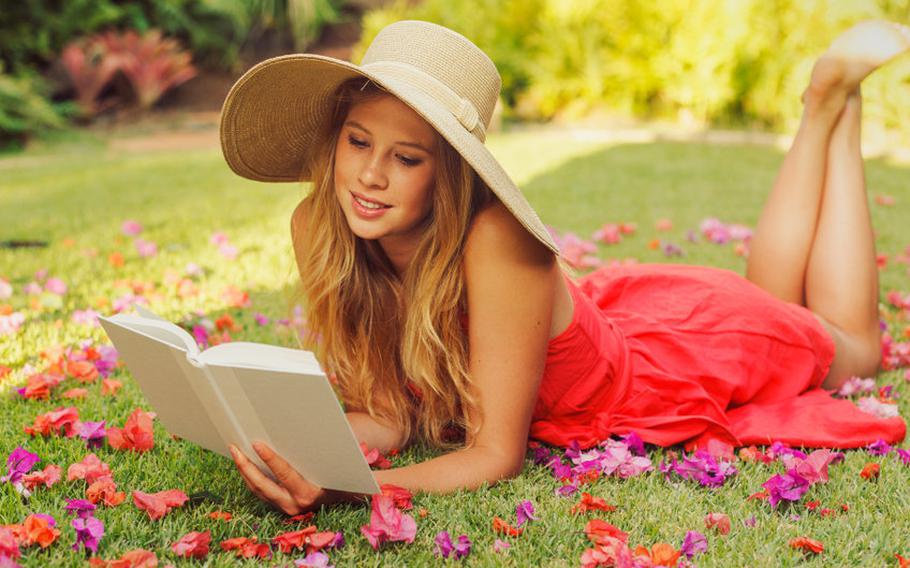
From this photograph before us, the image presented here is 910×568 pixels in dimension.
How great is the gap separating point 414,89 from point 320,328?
0.85 meters

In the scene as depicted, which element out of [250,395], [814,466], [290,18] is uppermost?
[290,18]

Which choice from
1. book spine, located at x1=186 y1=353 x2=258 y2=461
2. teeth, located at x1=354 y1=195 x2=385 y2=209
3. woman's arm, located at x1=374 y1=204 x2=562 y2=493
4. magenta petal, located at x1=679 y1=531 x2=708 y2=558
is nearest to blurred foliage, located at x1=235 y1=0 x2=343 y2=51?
teeth, located at x1=354 y1=195 x2=385 y2=209

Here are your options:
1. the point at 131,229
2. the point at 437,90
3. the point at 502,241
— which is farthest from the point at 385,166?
the point at 131,229

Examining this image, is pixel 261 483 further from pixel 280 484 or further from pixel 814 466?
pixel 814 466

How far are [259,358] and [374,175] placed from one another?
0.58 m

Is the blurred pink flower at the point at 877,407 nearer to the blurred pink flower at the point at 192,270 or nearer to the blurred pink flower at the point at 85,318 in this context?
the blurred pink flower at the point at 85,318

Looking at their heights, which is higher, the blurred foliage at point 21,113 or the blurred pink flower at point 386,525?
the blurred foliage at point 21,113

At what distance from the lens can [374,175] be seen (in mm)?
1962

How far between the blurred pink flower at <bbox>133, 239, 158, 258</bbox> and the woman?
6.71 ft

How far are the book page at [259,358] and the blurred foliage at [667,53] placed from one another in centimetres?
762

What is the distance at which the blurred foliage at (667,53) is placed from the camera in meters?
8.19

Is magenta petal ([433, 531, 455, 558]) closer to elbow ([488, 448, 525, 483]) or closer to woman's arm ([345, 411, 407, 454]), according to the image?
elbow ([488, 448, 525, 483])

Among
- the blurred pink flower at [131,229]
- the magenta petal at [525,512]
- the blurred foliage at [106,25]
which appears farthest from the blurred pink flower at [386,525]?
the blurred foliage at [106,25]

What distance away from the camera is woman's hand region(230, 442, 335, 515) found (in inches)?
68.1
